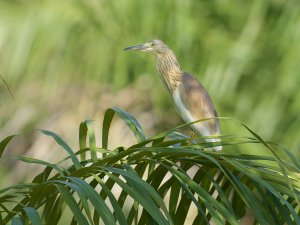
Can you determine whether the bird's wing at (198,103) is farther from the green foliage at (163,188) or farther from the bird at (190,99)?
the green foliage at (163,188)

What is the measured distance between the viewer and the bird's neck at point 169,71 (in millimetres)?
3224

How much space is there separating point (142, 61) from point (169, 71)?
161 centimetres

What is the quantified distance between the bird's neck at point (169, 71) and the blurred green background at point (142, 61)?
134 cm

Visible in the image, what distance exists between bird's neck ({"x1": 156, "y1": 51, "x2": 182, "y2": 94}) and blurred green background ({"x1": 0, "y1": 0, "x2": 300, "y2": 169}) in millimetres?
1340

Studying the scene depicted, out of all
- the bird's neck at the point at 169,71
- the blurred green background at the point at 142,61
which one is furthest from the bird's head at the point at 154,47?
the blurred green background at the point at 142,61

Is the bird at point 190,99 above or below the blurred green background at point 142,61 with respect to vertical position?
above

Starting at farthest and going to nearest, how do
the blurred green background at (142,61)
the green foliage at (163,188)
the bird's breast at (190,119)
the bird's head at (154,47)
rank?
the blurred green background at (142,61) → the bird's head at (154,47) → the bird's breast at (190,119) → the green foliage at (163,188)

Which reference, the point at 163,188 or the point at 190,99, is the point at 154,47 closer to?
the point at 190,99

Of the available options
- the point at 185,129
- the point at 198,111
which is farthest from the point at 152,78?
the point at 198,111

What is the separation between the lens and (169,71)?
3262 mm

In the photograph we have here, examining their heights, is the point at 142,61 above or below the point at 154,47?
below

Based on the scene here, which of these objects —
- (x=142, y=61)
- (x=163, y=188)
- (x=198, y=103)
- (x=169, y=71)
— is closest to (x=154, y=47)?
(x=169, y=71)

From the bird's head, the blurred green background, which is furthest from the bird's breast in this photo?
the blurred green background

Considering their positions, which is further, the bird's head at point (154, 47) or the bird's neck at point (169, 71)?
the bird's head at point (154, 47)
